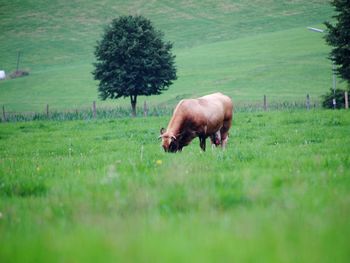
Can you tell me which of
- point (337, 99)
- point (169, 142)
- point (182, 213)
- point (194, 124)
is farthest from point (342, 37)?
point (182, 213)

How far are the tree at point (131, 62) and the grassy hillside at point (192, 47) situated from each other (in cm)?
1356

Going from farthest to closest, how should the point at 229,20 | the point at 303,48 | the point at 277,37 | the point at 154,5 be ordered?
the point at 154,5, the point at 229,20, the point at 277,37, the point at 303,48

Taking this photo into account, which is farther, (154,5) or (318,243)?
(154,5)

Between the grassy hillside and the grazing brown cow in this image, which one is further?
the grassy hillside

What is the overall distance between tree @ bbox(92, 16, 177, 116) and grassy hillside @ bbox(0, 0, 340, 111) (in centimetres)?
1356

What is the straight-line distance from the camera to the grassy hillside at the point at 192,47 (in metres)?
59.1

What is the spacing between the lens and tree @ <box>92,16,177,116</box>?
39469mm

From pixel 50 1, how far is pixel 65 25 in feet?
64.4

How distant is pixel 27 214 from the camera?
15.1 ft

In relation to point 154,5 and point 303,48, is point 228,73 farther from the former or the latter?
point 154,5

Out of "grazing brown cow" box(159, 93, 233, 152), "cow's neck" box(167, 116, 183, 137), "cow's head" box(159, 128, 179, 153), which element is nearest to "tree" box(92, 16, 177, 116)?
"grazing brown cow" box(159, 93, 233, 152)

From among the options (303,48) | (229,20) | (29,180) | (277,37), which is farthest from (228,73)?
(29,180)

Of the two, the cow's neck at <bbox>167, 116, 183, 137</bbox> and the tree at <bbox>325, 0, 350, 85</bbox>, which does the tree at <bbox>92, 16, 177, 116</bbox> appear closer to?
the tree at <bbox>325, 0, 350, 85</bbox>

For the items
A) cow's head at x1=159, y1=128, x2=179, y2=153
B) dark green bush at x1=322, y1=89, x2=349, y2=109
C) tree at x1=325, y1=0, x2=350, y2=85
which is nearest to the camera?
cow's head at x1=159, y1=128, x2=179, y2=153
